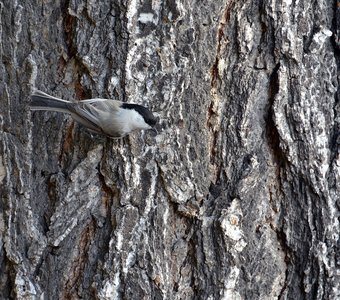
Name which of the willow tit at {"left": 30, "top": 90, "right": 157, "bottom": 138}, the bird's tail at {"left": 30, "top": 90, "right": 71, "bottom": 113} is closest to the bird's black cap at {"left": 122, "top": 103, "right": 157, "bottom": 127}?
the willow tit at {"left": 30, "top": 90, "right": 157, "bottom": 138}

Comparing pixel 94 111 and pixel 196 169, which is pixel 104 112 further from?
pixel 196 169

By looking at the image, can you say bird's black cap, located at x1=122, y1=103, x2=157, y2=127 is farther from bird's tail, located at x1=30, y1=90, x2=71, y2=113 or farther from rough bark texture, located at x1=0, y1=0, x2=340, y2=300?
bird's tail, located at x1=30, y1=90, x2=71, y2=113

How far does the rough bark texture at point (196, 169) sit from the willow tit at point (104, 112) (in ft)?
0.12

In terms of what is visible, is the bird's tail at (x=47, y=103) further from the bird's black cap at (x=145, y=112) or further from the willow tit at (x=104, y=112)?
the bird's black cap at (x=145, y=112)

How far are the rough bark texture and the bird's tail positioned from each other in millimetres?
107

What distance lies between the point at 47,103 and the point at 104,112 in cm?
18

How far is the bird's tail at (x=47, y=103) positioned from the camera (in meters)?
1.88

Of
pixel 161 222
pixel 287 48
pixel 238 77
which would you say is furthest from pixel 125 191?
pixel 287 48

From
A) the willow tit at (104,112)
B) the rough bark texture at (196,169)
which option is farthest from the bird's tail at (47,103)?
the rough bark texture at (196,169)

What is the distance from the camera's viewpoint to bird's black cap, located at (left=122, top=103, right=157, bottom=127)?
5.95 ft

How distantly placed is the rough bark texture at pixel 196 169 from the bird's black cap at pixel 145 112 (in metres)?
0.03

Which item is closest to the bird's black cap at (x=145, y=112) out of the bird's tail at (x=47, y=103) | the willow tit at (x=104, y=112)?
the willow tit at (x=104, y=112)

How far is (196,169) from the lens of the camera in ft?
6.22

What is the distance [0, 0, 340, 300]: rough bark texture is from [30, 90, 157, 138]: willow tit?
36 mm
